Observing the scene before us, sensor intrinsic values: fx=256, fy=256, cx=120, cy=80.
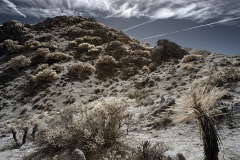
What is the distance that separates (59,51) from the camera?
3766 cm

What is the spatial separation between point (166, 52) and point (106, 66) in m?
8.40

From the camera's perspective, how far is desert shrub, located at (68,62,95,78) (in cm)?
3018

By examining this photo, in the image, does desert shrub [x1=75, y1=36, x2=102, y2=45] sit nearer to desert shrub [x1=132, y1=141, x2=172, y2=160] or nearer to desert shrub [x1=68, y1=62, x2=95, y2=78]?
desert shrub [x1=68, y1=62, x2=95, y2=78]

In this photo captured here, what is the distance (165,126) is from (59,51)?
28294mm

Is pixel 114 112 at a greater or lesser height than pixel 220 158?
greater

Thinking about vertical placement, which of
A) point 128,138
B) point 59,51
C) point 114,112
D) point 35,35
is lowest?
point 128,138

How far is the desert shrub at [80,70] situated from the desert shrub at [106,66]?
3.44ft

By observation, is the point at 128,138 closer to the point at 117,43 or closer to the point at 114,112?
the point at 114,112

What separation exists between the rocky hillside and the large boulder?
0.13m

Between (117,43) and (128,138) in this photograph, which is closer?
(128,138)

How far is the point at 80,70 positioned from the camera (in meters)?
30.9

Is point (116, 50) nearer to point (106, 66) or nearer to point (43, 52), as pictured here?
point (106, 66)

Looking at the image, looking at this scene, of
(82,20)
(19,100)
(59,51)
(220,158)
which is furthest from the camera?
(82,20)

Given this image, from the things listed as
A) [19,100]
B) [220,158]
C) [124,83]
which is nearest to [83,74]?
[124,83]
